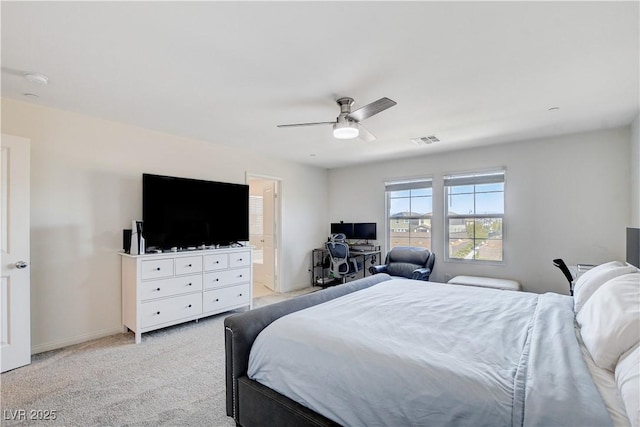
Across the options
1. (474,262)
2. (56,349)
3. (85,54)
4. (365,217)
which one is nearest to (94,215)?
(56,349)

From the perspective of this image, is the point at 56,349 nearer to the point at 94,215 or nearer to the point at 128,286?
the point at 128,286

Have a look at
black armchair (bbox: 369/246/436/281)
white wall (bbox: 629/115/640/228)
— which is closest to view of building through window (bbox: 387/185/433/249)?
black armchair (bbox: 369/246/436/281)

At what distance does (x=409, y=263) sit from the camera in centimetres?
492

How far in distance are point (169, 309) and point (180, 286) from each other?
0.92ft

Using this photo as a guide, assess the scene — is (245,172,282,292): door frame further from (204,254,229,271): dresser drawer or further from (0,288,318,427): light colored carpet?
(0,288,318,427): light colored carpet

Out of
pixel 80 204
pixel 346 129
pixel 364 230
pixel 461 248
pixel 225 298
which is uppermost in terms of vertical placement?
pixel 346 129

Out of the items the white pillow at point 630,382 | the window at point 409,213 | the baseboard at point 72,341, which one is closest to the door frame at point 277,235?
the window at point 409,213

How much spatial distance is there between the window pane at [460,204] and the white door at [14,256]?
5484 mm

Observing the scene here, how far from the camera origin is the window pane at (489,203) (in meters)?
4.61

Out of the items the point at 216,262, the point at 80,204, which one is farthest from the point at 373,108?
the point at 80,204

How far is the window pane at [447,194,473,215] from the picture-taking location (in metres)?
4.88

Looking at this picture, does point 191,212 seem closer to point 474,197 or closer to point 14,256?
point 14,256

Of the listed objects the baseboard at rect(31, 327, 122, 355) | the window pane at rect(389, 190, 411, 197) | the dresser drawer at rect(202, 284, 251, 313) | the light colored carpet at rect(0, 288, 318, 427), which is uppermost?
the window pane at rect(389, 190, 411, 197)

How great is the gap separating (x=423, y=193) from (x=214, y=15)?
177 inches
